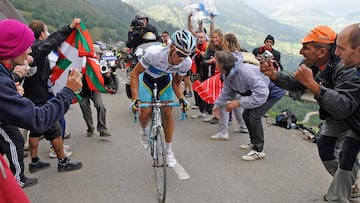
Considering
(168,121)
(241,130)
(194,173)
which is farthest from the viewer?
(241,130)

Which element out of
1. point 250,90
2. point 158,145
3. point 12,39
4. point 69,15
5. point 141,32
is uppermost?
point 12,39

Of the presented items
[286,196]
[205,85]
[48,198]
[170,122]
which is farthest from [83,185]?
[205,85]

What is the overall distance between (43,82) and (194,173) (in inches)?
104

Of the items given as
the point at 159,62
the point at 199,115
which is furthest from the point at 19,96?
the point at 199,115

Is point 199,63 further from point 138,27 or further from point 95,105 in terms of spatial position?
point 95,105

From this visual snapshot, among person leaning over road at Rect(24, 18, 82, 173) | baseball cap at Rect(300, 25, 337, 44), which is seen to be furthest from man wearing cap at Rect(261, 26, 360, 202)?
person leaning over road at Rect(24, 18, 82, 173)

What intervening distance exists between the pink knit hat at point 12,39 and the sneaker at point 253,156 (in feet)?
13.7

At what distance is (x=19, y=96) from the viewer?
7.19 feet

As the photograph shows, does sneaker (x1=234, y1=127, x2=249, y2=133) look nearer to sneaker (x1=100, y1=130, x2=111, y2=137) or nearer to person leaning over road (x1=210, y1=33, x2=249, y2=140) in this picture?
person leaning over road (x1=210, y1=33, x2=249, y2=140)

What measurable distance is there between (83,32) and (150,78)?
4.22ft

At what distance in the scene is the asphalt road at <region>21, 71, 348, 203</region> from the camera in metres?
4.50

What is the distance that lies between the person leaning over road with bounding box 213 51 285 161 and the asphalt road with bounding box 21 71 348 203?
423mm

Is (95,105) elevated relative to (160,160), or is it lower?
lower

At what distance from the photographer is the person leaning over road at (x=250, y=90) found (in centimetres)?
534
